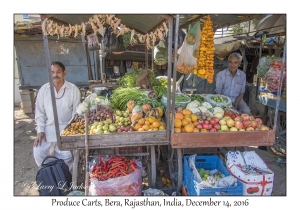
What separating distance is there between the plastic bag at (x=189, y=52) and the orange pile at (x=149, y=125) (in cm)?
123

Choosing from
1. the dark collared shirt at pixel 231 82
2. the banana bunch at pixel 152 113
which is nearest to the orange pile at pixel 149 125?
the banana bunch at pixel 152 113

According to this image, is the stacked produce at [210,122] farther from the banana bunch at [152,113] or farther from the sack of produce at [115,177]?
the sack of produce at [115,177]

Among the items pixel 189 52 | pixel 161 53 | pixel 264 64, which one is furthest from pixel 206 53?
pixel 264 64

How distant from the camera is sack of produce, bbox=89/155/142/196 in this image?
2.51 metres

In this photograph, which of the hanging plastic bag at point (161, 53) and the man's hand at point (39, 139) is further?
the hanging plastic bag at point (161, 53)

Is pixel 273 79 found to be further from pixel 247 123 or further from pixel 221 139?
pixel 221 139

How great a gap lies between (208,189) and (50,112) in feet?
8.39

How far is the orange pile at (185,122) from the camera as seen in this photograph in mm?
2615

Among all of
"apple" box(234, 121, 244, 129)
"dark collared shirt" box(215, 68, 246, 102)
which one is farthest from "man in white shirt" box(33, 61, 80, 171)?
"dark collared shirt" box(215, 68, 246, 102)

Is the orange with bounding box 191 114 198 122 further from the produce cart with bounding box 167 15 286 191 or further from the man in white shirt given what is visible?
the man in white shirt

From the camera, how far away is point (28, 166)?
160 inches

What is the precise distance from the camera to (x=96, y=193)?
2.51 m

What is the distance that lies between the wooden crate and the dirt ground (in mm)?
1212
